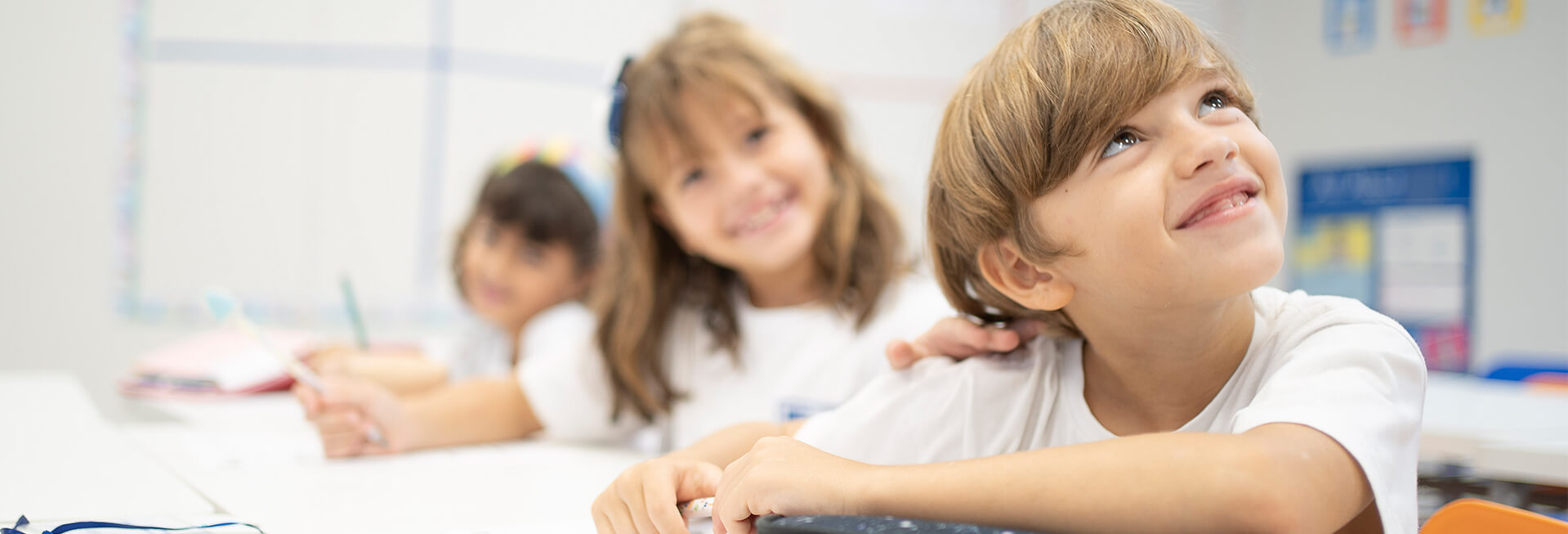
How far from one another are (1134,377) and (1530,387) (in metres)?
1.21

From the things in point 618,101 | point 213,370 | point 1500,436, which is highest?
point 618,101

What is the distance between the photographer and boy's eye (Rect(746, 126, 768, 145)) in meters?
1.31

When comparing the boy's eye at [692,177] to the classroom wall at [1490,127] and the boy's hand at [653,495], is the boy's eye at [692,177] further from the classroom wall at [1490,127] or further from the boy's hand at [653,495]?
the classroom wall at [1490,127]

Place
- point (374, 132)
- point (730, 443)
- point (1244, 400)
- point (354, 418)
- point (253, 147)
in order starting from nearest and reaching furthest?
1. point (1244, 400)
2. point (730, 443)
3. point (354, 418)
4. point (253, 147)
5. point (374, 132)

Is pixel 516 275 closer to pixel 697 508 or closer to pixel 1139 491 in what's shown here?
pixel 697 508

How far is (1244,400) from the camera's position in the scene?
0.67 metres

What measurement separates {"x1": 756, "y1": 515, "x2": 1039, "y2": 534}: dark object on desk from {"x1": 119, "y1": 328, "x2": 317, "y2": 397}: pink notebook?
4.61 ft

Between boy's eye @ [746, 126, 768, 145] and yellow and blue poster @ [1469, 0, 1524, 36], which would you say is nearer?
boy's eye @ [746, 126, 768, 145]

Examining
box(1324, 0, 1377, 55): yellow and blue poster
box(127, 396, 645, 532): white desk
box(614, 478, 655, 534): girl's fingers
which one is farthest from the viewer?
box(1324, 0, 1377, 55): yellow and blue poster

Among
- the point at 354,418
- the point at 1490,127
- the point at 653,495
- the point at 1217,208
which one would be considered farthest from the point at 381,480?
the point at 1490,127

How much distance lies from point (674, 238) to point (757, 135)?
0.22 meters

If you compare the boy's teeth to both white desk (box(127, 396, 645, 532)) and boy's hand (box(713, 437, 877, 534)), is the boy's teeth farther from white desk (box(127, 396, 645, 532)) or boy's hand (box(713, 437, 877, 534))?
white desk (box(127, 396, 645, 532))

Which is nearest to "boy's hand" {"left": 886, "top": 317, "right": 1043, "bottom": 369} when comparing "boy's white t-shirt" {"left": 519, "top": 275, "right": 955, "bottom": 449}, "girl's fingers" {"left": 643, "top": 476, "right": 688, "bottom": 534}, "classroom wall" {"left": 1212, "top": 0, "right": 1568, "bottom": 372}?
"girl's fingers" {"left": 643, "top": 476, "right": 688, "bottom": 534}

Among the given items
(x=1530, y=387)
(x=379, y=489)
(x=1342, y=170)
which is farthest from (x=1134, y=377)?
(x=1342, y=170)
